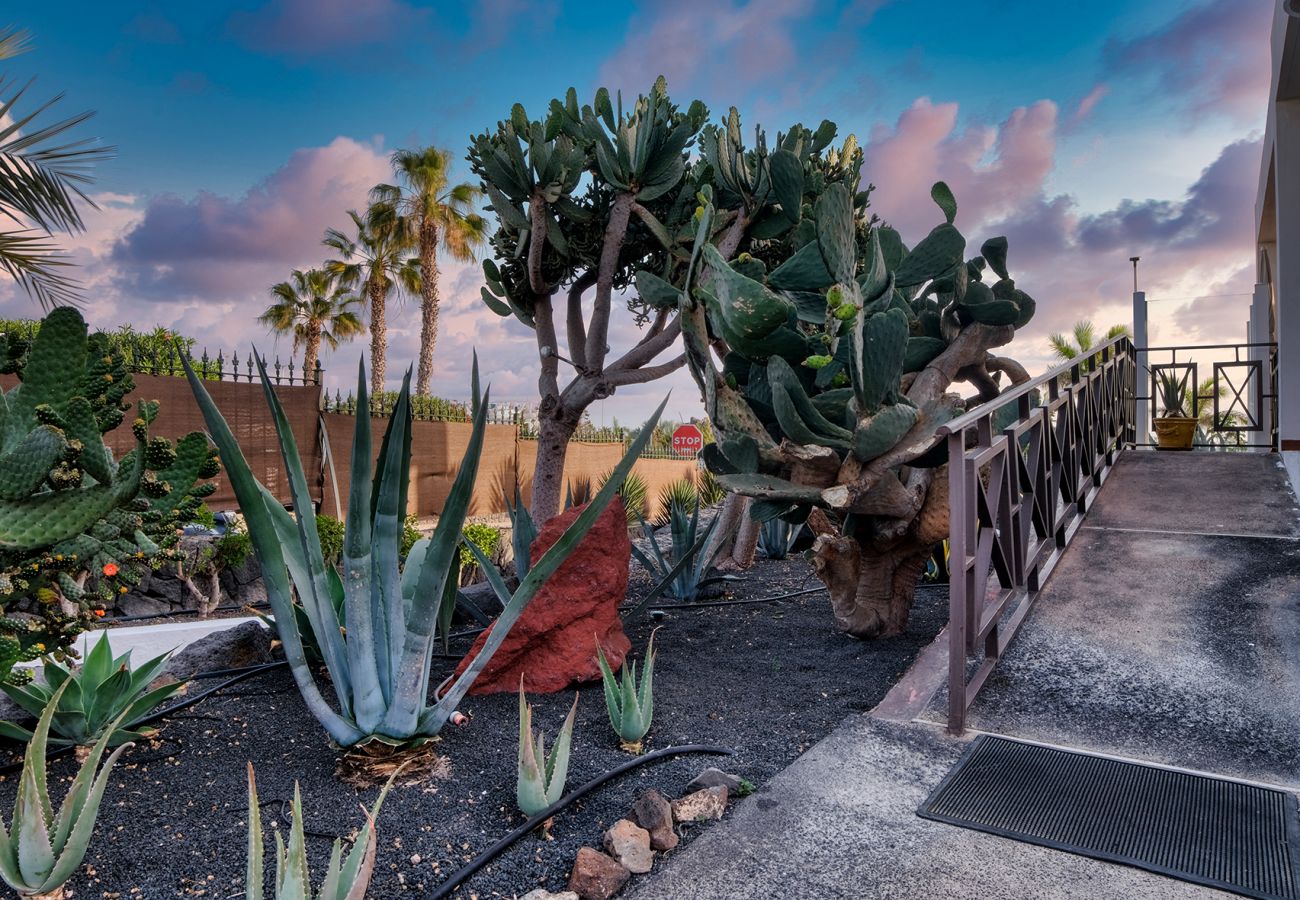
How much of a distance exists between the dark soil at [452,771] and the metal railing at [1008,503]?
525 millimetres

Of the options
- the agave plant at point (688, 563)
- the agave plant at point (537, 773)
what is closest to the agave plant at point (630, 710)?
the agave plant at point (537, 773)

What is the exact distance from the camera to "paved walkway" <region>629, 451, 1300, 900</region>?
2.01 meters

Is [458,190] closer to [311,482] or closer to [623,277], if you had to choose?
[311,482]

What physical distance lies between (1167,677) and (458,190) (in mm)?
16742

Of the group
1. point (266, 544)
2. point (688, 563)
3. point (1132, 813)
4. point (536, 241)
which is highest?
point (536, 241)

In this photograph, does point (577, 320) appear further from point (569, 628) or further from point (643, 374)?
point (569, 628)

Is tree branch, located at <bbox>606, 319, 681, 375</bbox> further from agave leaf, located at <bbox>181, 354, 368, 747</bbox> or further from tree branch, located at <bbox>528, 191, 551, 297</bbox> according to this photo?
agave leaf, located at <bbox>181, 354, 368, 747</bbox>

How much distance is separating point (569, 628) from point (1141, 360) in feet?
29.5

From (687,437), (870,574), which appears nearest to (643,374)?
(870,574)

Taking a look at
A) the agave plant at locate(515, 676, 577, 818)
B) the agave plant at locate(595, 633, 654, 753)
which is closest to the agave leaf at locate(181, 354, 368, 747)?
the agave plant at locate(515, 676, 577, 818)

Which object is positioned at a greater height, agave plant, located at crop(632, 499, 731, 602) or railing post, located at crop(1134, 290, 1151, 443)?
railing post, located at crop(1134, 290, 1151, 443)

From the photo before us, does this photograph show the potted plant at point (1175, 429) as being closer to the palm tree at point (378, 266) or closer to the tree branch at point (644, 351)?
the tree branch at point (644, 351)

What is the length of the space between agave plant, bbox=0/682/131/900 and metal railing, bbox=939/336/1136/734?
258cm

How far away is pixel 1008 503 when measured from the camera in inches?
140
